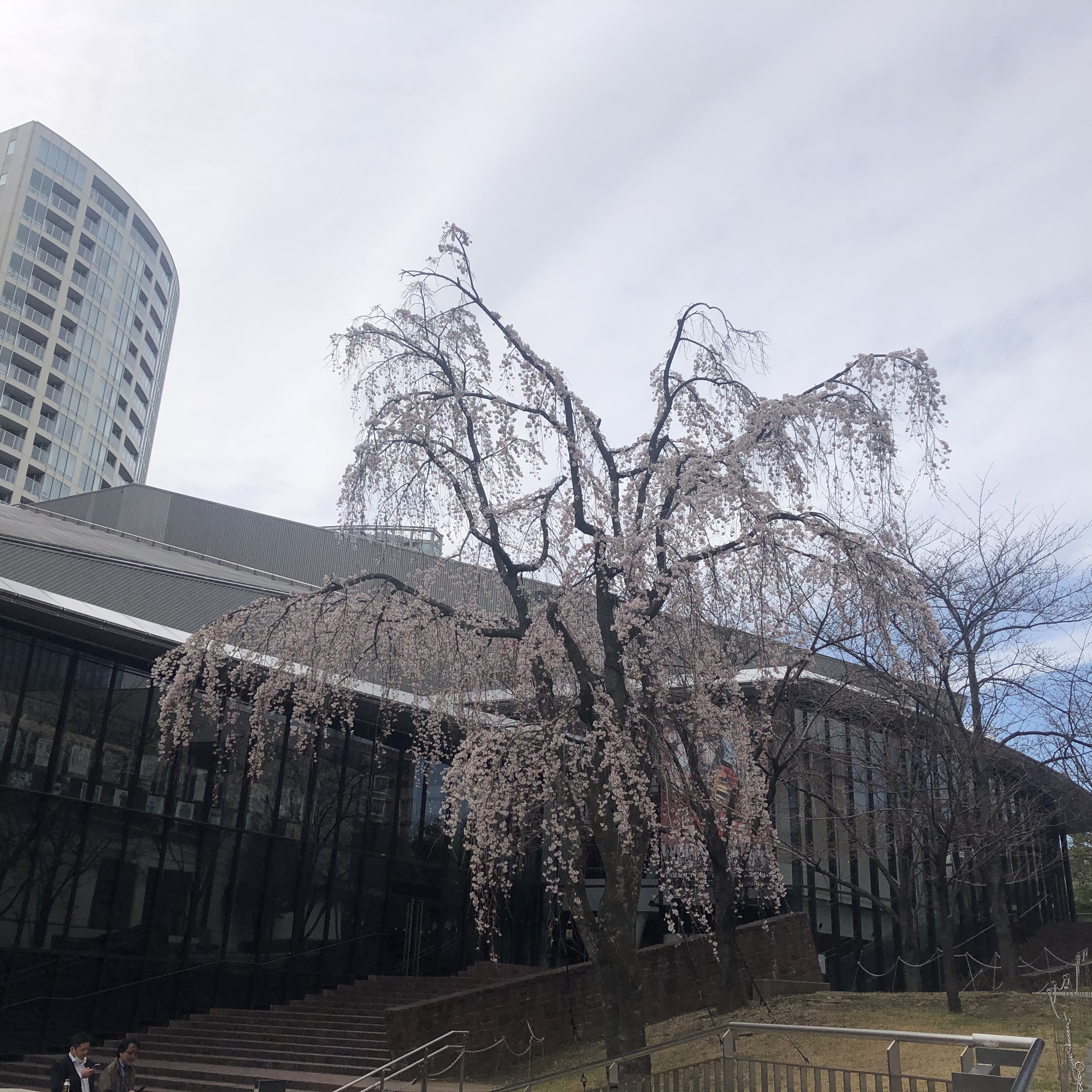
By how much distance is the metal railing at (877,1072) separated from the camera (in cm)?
536

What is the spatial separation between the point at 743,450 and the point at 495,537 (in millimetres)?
2894

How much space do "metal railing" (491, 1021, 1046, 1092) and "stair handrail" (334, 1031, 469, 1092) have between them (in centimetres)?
212

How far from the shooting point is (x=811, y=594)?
10719 millimetres

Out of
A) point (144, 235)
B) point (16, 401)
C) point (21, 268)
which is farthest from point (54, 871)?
point (144, 235)

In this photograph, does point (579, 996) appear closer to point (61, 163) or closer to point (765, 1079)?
point (765, 1079)

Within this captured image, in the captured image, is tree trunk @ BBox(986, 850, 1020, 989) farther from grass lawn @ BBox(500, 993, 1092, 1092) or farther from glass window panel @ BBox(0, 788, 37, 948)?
glass window panel @ BBox(0, 788, 37, 948)

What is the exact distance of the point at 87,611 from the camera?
55.4 ft

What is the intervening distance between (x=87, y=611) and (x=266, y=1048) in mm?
7676

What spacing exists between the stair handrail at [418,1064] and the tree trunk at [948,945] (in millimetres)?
7034

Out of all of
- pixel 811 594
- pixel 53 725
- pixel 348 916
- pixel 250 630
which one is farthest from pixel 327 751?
pixel 811 594

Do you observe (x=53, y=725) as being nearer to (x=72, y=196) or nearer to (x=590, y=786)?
(x=590, y=786)

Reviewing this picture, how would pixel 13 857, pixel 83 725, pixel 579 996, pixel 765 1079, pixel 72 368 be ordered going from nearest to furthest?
pixel 765 1079
pixel 13 857
pixel 579 996
pixel 83 725
pixel 72 368

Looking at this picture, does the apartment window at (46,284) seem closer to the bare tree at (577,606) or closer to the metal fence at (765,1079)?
the bare tree at (577,606)

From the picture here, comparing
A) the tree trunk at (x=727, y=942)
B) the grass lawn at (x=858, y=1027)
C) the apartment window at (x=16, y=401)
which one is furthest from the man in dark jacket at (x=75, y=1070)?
the apartment window at (x=16, y=401)
